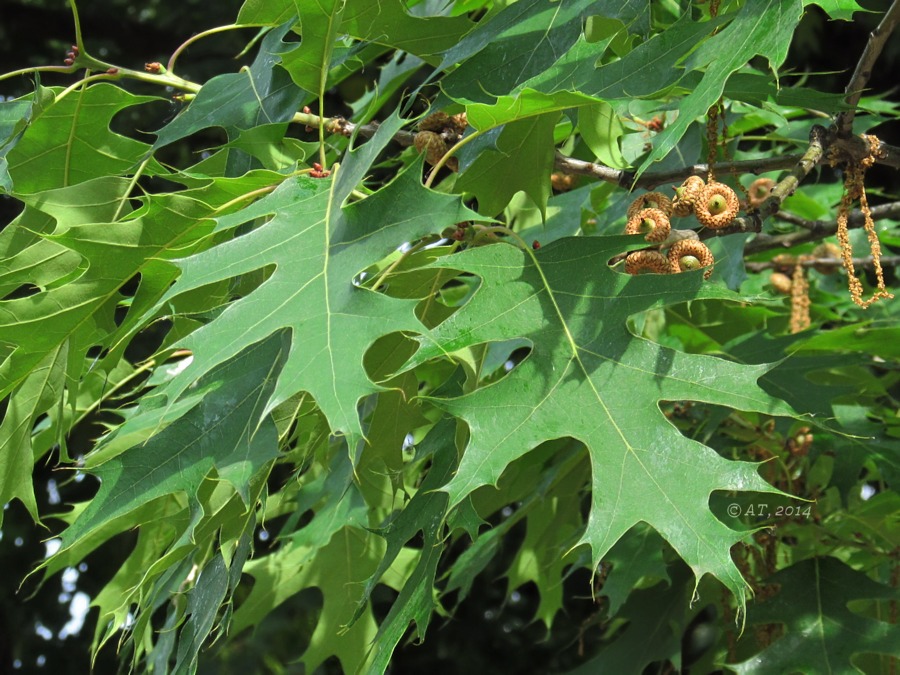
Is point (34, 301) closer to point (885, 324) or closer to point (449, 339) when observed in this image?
point (449, 339)

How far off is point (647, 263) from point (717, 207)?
3.9 inches

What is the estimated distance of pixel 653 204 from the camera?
46.3 inches

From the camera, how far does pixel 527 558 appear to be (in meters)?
1.97

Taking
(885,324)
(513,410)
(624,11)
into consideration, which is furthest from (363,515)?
(885,324)

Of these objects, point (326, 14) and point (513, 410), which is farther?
point (326, 14)

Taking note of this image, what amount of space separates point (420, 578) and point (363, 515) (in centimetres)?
45

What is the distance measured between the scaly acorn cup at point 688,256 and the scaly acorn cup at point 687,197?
0.03 meters

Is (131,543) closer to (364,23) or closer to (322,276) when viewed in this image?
(364,23)

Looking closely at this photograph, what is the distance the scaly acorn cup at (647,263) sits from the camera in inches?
46.1

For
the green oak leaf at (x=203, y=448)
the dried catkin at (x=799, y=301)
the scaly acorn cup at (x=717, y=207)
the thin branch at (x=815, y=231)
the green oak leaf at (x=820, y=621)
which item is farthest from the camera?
the dried catkin at (x=799, y=301)

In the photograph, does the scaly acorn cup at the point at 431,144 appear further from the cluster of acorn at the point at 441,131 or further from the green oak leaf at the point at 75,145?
the green oak leaf at the point at 75,145

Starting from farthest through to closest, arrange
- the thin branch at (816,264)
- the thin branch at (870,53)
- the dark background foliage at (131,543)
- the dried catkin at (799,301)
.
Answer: the dark background foliage at (131,543) → the thin branch at (816,264) → the dried catkin at (799,301) → the thin branch at (870,53)

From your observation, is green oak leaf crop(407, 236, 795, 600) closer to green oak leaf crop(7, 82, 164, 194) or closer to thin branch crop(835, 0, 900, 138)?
thin branch crop(835, 0, 900, 138)

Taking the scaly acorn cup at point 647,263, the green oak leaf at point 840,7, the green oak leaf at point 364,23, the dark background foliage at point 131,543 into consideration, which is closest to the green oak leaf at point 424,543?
the scaly acorn cup at point 647,263
